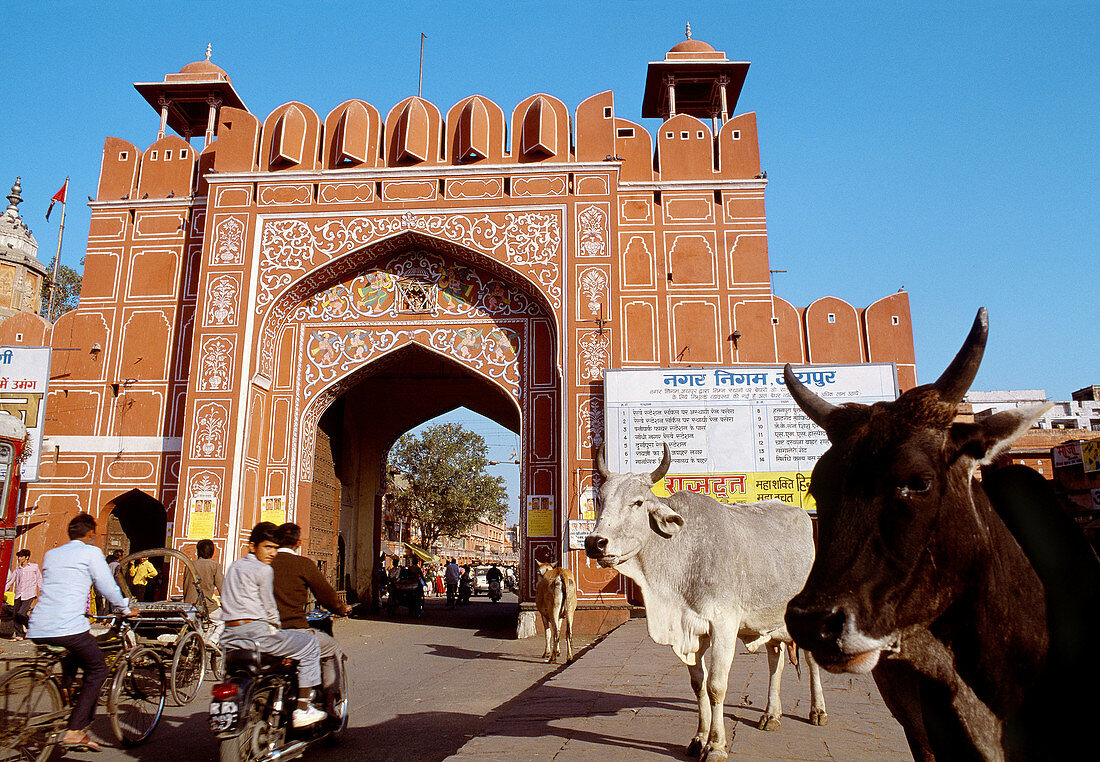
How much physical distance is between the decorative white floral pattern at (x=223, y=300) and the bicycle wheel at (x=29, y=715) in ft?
32.2

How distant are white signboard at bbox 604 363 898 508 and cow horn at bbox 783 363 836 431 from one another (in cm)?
987

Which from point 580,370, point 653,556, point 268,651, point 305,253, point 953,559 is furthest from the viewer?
point 305,253

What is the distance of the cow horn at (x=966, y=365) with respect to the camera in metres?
1.60

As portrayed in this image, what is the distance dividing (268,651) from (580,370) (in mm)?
9057

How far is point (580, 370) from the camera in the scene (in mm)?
12898

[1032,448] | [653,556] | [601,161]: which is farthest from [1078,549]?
[1032,448]

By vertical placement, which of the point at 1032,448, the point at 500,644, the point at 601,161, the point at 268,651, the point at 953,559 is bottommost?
the point at 500,644

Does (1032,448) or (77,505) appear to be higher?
(1032,448)

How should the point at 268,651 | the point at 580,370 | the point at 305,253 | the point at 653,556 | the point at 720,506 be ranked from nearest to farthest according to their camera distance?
the point at 268,651
the point at 653,556
the point at 720,506
the point at 580,370
the point at 305,253

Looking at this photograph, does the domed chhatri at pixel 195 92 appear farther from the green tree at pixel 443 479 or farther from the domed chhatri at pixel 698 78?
the green tree at pixel 443 479

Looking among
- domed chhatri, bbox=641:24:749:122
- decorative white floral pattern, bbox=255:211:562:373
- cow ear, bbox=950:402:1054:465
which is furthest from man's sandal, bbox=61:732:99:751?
domed chhatri, bbox=641:24:749:122

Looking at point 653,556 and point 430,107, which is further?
point 430,107

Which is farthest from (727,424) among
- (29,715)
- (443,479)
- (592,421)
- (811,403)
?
(443,479)

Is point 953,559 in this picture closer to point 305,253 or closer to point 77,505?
point 305,253
